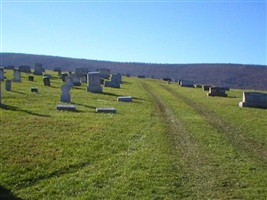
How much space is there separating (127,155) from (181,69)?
464ft

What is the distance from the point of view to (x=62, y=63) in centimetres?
16025

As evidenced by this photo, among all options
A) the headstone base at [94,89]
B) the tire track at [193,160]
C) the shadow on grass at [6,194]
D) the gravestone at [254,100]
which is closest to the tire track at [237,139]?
the tire track at [193,160]

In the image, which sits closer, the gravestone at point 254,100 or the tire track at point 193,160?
the tire track at point 193,160

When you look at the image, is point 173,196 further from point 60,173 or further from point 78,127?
point 78,127

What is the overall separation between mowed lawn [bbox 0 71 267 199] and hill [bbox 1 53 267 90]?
327 feet

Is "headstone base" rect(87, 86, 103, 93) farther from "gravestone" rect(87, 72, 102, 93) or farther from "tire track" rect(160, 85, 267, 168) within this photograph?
"tire track" rect(160, 85, 267, 168)

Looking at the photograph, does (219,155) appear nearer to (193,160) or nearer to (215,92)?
(193,160)

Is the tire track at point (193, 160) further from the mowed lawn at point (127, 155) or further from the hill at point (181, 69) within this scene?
the hill at point (181, 69)

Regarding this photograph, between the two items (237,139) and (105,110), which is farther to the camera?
(105,110)

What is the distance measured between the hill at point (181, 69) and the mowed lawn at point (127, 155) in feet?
327

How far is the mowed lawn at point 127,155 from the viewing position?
11.0 meters

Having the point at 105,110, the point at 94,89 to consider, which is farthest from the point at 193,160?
the point at 94,89

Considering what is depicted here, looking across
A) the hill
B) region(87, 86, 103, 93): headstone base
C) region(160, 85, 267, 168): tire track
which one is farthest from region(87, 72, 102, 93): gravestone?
the hill

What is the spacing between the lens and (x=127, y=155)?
14.0m
